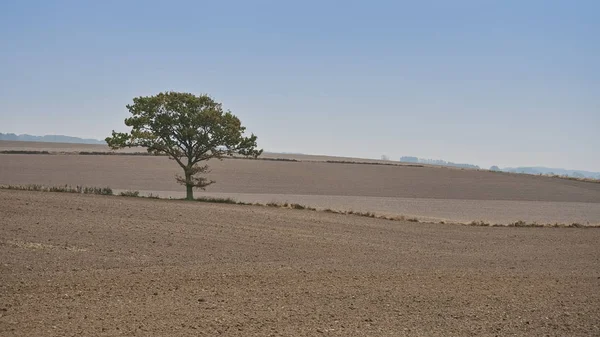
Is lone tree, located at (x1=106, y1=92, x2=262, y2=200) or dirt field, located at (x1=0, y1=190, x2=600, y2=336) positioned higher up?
lone tree, located at (x1=106, y1=92, x2=262, y2=200)

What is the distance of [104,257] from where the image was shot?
1576 cm

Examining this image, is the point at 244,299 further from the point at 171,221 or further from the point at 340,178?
the point at 340,178

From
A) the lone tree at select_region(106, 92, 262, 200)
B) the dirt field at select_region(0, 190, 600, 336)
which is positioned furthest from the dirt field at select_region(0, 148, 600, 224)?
the dirt field at select_region(0, 190, 600, 336)

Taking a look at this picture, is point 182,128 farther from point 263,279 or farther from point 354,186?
point 354,186

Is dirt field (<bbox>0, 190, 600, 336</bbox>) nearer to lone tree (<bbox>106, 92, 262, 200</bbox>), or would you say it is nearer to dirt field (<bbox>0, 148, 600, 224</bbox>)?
lone tree (<bbox>106, 92, 262, 200</bbox>)

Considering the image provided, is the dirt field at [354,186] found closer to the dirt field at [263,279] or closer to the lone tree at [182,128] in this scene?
the lone tree at [182,128]

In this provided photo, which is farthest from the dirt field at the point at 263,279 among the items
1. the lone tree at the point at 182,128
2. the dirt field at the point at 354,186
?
the dirt field at the point at 354,186

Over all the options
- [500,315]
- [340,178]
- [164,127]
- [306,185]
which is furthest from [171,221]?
[340,178]

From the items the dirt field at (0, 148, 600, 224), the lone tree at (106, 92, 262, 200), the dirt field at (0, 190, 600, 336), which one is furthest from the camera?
the dirt field at (0, 148, 600, 224)

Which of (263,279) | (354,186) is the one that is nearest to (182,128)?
(263,279)

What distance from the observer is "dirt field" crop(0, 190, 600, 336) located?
10305mm

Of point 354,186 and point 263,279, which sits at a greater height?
point 354,186

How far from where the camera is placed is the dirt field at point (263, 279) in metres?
10.3

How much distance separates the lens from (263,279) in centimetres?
1402
